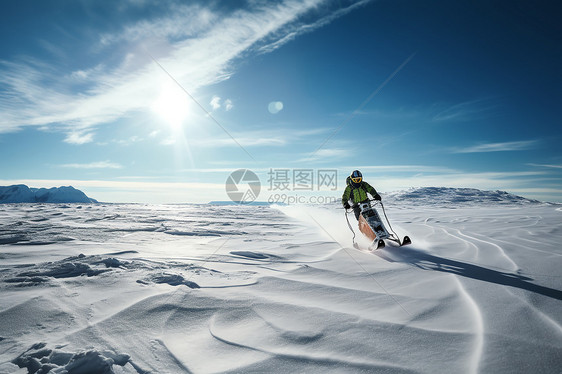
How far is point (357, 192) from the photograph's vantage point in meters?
7.74

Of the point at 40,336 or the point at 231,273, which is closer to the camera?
the point at 40,336

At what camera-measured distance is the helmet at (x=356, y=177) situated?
7.67 meters

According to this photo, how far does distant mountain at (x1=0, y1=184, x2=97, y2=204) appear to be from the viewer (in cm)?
18112

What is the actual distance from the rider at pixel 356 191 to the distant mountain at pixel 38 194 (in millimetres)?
237207

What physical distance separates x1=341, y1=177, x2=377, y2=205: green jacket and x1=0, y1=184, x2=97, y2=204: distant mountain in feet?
778

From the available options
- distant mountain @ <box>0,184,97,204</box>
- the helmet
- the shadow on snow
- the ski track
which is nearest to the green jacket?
the helmet

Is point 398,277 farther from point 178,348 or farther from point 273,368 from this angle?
point 178,348

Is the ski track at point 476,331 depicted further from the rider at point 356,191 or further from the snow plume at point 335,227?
the rider at point 356,191

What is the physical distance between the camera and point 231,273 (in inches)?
157

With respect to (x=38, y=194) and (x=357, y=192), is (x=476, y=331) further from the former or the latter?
(x=38, y=194)

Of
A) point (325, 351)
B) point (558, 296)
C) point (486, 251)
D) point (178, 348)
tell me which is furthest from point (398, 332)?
point (486, 251)

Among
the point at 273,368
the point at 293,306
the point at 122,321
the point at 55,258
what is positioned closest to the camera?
the point at 273,368

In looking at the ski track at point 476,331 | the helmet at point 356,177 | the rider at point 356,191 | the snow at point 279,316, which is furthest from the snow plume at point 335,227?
the ski track at point 476,331

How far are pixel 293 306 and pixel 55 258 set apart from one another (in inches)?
191
